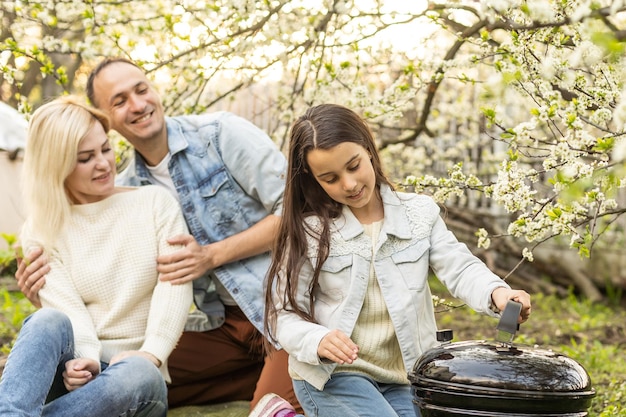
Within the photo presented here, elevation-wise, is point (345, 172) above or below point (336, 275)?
above

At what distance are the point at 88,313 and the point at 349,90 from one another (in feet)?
5.77

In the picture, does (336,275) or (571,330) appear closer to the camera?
(336,275)

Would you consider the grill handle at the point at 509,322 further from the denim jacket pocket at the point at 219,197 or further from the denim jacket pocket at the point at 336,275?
the denim jacket pocket at the point at 219,197

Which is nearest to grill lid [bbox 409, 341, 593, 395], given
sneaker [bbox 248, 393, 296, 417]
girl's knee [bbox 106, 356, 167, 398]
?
sneaker [bbox 248, 393, 296, 417]

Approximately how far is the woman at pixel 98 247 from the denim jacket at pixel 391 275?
0.65 metres

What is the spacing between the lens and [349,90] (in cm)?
426

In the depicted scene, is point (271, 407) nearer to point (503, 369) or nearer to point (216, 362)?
point (216, 362)

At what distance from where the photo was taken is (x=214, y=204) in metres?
3.63

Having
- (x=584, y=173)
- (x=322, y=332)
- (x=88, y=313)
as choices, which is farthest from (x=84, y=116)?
(x=584, y=173)

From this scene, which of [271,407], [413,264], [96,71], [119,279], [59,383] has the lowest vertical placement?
[271,407]

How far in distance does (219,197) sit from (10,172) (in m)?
4.14

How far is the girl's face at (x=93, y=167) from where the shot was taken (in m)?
3.23

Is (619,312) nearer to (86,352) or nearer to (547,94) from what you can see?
(547,94)

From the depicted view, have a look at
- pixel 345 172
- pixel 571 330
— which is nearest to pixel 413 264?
pixel 345 172
